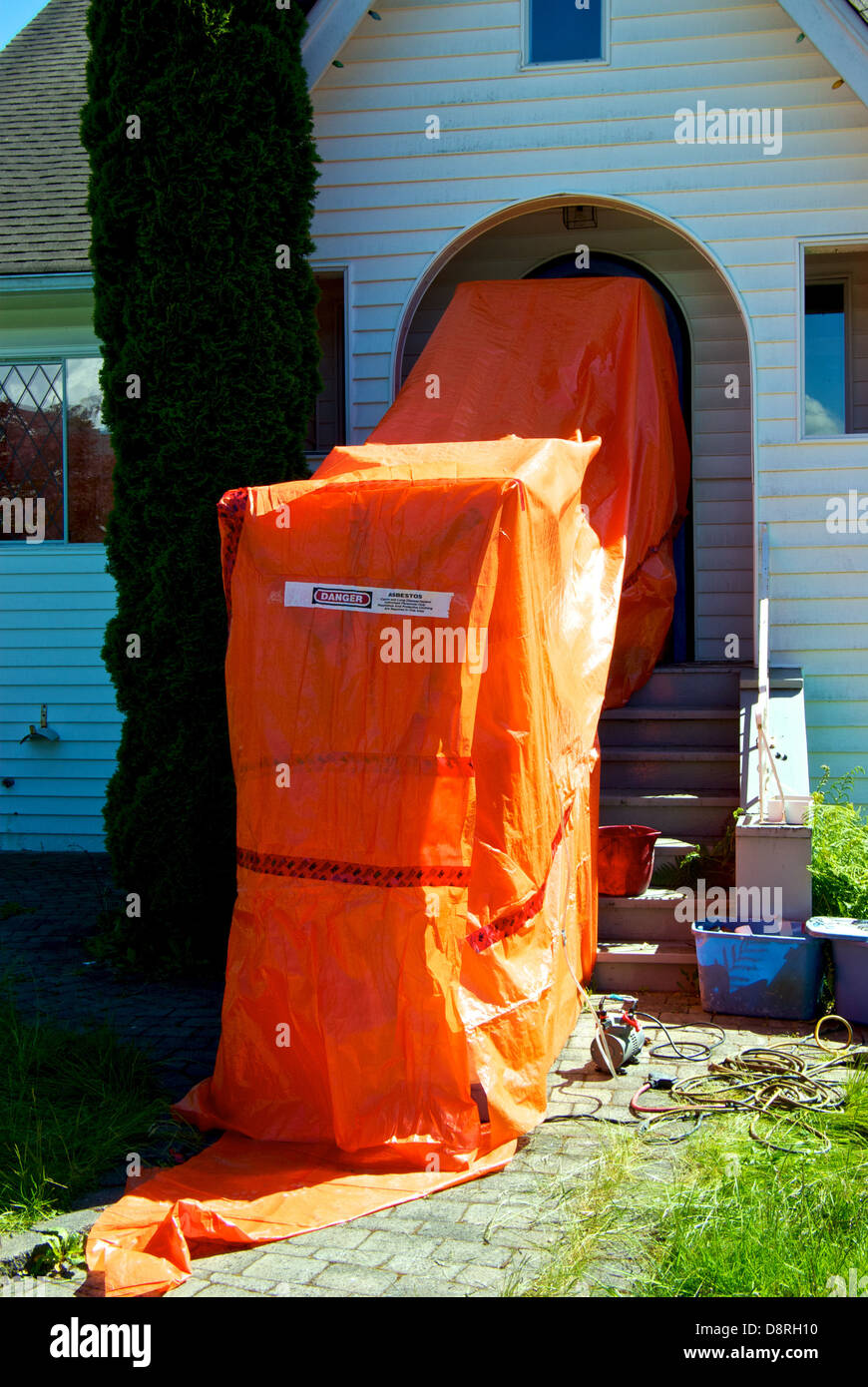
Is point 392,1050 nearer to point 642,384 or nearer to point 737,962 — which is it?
point 737,962

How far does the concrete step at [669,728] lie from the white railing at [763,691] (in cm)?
40

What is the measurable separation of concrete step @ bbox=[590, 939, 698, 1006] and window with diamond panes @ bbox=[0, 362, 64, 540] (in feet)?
19.9

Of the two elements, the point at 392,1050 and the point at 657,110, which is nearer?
the point at 392,1050

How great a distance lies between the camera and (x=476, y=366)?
686 centimetres

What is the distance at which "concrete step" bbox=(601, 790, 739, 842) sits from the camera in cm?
664

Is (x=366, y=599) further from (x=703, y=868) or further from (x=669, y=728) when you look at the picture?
(x=669, y=728)

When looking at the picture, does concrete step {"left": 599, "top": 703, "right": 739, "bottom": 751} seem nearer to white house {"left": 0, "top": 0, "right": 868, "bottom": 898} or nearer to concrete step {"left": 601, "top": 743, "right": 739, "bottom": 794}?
white house {"left": 0, "top": 0, "right": 868, "bottom": 898}

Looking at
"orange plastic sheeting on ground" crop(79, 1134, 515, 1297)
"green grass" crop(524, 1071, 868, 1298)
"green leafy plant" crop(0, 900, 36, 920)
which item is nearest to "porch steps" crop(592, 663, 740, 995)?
"green grass" crop(524, 1071, 868, 1298)

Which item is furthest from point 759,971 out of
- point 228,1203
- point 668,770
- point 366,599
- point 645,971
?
point 228,1203

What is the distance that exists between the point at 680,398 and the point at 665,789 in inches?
128

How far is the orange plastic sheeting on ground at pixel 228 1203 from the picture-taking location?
3227 mm

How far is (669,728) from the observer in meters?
7.17
